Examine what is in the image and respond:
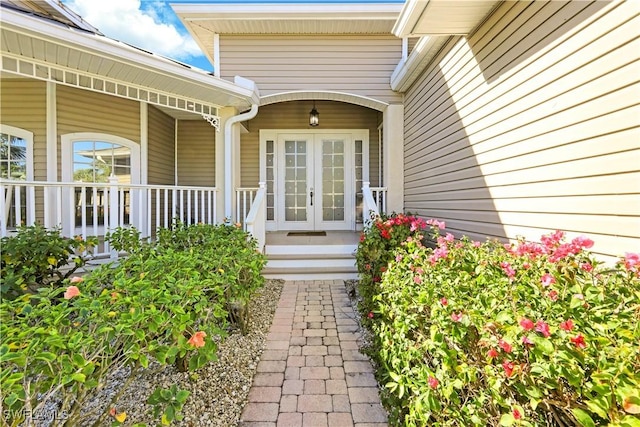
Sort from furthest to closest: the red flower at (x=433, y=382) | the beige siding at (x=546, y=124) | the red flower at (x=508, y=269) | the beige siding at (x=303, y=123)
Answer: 1. the beige siding at (x=303, y=123)
2. the beige siding at (x=546, y=124)
3. the red flower at (x=508, y=269)
4. the red flower at (x=433, y=382)

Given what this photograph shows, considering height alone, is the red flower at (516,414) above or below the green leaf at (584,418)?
below

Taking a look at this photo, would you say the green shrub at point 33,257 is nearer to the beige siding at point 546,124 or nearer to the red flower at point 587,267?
the red flower at point 587,267

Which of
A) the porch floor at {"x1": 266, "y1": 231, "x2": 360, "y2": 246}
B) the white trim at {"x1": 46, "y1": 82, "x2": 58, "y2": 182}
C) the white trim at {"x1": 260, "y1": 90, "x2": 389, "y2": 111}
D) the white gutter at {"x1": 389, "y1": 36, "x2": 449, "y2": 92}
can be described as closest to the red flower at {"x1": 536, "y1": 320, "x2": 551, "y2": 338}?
the white gutter at {"x1": 389, "y1": 36, "x2": 449, "y2": 92}

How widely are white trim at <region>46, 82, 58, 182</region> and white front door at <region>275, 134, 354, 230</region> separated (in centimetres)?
381

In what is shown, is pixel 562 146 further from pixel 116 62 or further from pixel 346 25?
pixel 116 62

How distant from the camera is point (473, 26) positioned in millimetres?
3182

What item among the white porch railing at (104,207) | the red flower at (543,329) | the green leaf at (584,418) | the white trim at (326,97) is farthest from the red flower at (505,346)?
the white trim at (326,97)

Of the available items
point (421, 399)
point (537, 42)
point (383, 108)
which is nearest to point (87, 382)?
point (421, 399)

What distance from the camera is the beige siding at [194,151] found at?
699 centimetres

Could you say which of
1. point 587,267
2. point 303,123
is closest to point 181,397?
point 587,267

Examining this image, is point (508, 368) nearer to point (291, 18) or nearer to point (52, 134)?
point (291, 18)

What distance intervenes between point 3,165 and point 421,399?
21.4 ft

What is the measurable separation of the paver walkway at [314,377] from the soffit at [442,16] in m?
3.16

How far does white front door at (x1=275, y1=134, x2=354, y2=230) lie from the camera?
6992mm
